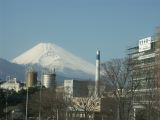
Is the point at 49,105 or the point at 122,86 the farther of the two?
the point at 49,105

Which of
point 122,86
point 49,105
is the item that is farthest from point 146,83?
point 49,105

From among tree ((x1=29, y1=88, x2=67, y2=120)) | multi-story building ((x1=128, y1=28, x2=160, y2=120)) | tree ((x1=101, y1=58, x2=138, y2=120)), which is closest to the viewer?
multi-story building ((x1=128, y1=28, x2=160, y2=120))

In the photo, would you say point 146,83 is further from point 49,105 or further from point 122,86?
point 49,105

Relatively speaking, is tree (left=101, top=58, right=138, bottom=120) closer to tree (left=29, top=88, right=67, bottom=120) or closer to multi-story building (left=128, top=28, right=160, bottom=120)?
multi-story building (left=128, top=28, right=160, bottom=120)

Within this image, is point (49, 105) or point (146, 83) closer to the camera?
point (146, 83)

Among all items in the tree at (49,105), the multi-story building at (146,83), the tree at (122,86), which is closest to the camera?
the multi-story building at (146,83)

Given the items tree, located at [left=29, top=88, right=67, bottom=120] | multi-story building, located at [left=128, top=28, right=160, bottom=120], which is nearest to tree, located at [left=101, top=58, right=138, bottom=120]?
multi-story building, located at [left=128, top=28, right=160, bottom=120]

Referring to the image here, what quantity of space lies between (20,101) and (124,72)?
43.7 m

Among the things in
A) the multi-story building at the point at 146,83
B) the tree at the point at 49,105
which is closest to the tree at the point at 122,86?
the multi-story building at the point at 146,83

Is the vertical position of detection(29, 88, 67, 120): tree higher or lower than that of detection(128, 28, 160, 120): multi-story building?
lower

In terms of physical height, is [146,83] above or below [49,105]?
above

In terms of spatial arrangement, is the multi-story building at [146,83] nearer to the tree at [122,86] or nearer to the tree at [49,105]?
the tree at [122,86]

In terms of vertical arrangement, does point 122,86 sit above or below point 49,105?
above

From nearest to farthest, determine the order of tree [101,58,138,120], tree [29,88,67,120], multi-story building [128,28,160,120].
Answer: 1. multi-story building [128,28,160,120]
2. tree [101,58,138,120]
3. tree [29,88,67,120]
